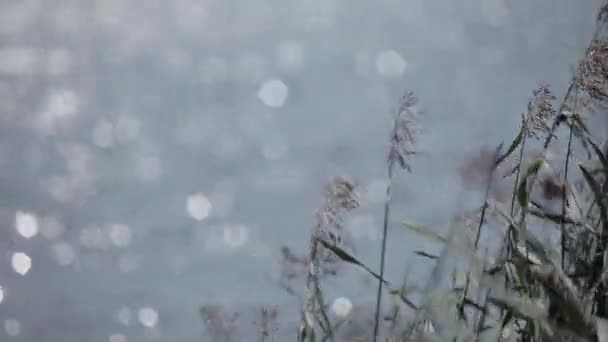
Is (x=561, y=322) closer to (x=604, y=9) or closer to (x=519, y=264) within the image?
(x=519, y=264)

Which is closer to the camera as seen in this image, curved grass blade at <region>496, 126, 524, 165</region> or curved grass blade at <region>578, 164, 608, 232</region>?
curved grass blade at <region>578, 164, 608, 232</region>

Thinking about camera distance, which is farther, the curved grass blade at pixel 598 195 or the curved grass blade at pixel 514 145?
the curved grass blade at pixel 514 145

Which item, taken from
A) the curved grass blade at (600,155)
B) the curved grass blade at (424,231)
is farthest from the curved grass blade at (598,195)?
the curved grass blade at (424,231)

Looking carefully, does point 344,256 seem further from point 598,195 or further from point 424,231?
point 598,195

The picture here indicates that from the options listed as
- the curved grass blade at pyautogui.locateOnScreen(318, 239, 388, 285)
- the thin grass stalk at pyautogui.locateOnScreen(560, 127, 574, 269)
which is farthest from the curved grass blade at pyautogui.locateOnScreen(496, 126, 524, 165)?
the curved grass blade at pyautogui.locateOnScreen(318, 239, 388, 285)

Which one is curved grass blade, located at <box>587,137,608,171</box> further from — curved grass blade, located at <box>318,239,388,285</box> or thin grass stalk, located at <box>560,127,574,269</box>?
curved grass blade, located at <box>318,239,388,285</box>

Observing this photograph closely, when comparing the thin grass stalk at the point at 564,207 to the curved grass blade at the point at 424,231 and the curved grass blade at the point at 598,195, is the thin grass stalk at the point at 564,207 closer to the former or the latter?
the curved grass blade at the point at 598,195

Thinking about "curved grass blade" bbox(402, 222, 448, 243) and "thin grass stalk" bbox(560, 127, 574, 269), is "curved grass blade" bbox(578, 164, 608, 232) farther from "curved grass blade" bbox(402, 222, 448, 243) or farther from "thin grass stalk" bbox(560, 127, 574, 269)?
"curved grass blade" bbox(402, 222, 448, 243)

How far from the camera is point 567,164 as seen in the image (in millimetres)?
1646

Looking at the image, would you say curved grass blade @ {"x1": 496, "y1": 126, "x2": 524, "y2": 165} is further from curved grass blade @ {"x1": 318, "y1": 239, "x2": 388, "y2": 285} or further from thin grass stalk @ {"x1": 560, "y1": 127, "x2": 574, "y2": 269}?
curved grass blade @ {"x1": 318, "y1": 239, "x2": 388, "y2": 285}

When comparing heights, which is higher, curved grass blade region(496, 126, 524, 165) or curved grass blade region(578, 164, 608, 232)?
curved grass blade region(496, 126, 524, 165)

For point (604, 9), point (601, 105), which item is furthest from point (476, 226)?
point (604, 9)

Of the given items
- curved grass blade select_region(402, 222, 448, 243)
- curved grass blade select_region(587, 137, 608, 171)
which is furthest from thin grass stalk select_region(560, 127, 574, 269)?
curved grass blade select_region(402, 222, 448, 243)

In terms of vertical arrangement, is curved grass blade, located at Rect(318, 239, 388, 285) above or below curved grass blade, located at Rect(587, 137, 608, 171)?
below
